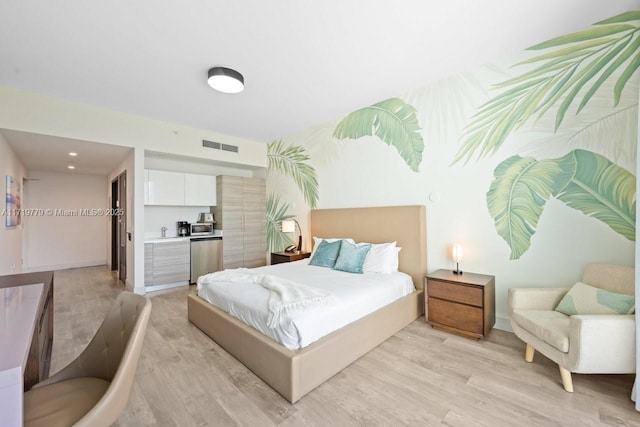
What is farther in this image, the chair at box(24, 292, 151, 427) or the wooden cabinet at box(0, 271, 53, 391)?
the wooden cabinet at box(0, 271, 53, 391)

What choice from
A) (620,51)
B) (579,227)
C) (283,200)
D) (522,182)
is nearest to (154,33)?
(283,200)

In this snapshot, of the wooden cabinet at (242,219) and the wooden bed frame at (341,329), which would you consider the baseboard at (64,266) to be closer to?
the wooden cabinet at (242,219)

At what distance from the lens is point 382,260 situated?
10.8 feet

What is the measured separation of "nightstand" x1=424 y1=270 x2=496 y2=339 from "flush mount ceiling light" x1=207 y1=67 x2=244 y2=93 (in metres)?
3.12

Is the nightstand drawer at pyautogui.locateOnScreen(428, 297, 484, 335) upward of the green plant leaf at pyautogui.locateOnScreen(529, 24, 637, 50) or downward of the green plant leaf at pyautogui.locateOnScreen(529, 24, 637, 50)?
downward

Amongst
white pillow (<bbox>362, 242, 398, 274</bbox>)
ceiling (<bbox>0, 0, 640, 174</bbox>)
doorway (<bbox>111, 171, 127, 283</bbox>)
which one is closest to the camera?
ceiling (<bbox>0, 0, 640, 174</bbox>)

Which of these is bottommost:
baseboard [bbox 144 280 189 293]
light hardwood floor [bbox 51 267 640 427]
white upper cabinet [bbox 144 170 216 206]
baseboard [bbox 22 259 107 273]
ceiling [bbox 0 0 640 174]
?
light hardwood floor [bbox 51 267 640 427]

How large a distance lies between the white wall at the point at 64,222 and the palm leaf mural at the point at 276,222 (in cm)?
491

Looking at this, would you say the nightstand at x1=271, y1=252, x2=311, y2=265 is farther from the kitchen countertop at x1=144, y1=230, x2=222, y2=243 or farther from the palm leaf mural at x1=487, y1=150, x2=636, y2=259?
the palm leaf mural at x1=487, y1=150, x2=636, y2=259

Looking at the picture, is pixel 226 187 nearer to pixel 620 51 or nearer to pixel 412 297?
pixel 412 297

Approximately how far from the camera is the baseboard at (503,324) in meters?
2.83

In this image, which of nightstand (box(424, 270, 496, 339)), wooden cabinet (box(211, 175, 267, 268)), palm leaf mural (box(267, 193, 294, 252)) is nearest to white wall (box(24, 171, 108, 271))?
wooden cabinet (box(211, 175, 267, 268))

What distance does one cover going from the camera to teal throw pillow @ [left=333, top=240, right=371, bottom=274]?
10.8 feet

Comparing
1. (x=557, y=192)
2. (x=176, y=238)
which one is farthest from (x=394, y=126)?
(x=176, y=238)
